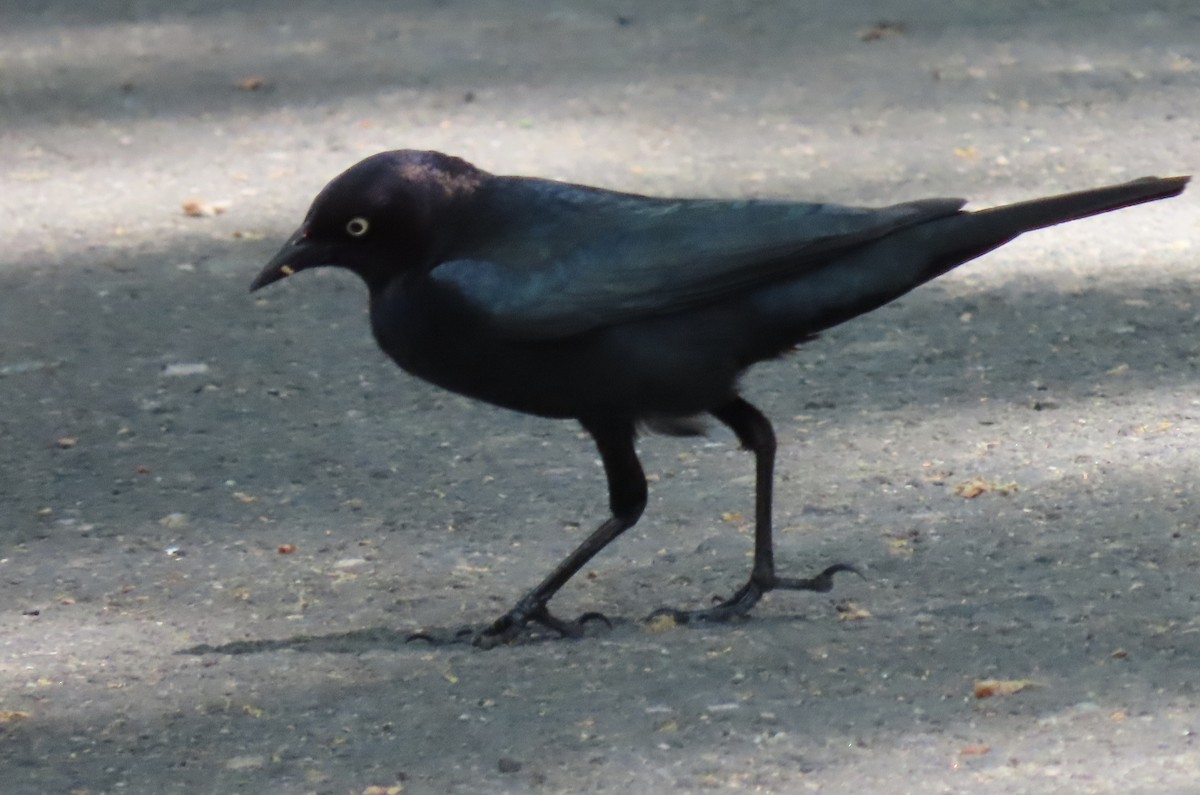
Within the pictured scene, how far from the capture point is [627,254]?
354 centimetres

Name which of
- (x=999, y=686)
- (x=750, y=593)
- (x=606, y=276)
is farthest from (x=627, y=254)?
(x=999, y=686)

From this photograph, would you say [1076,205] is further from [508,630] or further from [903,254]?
[508,630]

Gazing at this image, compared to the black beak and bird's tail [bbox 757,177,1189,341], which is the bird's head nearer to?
the black beak

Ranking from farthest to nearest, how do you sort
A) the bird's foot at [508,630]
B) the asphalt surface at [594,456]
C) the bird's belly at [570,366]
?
the bird's foot at [508,630] → the bird's belly at [570,366] → the asphalt surface at [594,456]

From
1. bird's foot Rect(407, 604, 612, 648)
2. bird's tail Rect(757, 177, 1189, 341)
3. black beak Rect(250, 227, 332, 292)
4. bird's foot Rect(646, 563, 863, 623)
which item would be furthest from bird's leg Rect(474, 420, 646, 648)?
black beak Rect(250, 227, 332, 292)

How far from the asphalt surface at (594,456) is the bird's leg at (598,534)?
5 cm

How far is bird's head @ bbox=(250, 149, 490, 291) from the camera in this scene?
351 centimetres

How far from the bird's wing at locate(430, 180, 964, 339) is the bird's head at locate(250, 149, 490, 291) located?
0.08 m

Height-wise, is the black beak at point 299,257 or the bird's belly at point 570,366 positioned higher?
the black beak at point 299,257

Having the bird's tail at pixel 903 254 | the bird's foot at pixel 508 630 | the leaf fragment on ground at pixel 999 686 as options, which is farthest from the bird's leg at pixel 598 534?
the leaf fragment on ground at pixel 999 686

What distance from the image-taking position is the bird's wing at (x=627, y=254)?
11.4 ft

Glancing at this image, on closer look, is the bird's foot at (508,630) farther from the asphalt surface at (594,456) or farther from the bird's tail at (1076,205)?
the bird's tail at (1076,205)

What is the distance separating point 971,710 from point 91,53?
19.5 ft

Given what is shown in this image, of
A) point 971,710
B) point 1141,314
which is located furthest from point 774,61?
point 971,710
